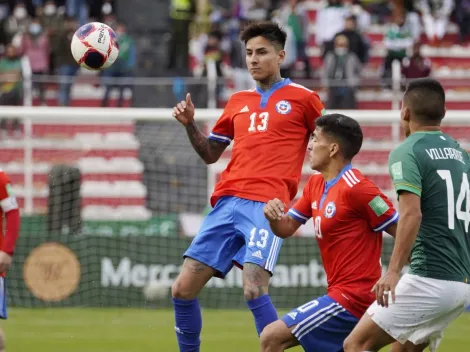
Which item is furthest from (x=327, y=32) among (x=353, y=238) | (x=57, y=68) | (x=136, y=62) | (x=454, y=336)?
(x=353, y=238)

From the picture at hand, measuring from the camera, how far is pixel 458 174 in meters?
5.79

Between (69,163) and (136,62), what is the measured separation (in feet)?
26.8

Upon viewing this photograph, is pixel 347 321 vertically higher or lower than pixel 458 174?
lower

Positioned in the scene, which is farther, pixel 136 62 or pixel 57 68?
pixel 136 62

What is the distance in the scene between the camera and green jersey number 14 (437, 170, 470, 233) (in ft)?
18.8

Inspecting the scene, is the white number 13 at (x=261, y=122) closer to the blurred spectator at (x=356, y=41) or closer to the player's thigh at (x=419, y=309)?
the player's thigh at (x=419, y=309)

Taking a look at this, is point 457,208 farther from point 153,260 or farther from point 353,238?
point 153,260

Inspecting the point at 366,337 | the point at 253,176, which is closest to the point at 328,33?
the point at 253,176

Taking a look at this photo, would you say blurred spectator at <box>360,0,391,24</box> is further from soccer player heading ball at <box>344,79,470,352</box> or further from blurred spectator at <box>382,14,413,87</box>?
soccer player heading ball at <box>344,79,470,352</box>

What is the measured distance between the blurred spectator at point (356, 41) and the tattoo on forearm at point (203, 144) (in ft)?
39.4

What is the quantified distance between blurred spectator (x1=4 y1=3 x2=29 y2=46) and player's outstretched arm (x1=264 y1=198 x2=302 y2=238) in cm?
1457

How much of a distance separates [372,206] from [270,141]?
147cm

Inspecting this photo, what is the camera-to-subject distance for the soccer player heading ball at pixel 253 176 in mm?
7199

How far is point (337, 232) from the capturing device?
243 inches
